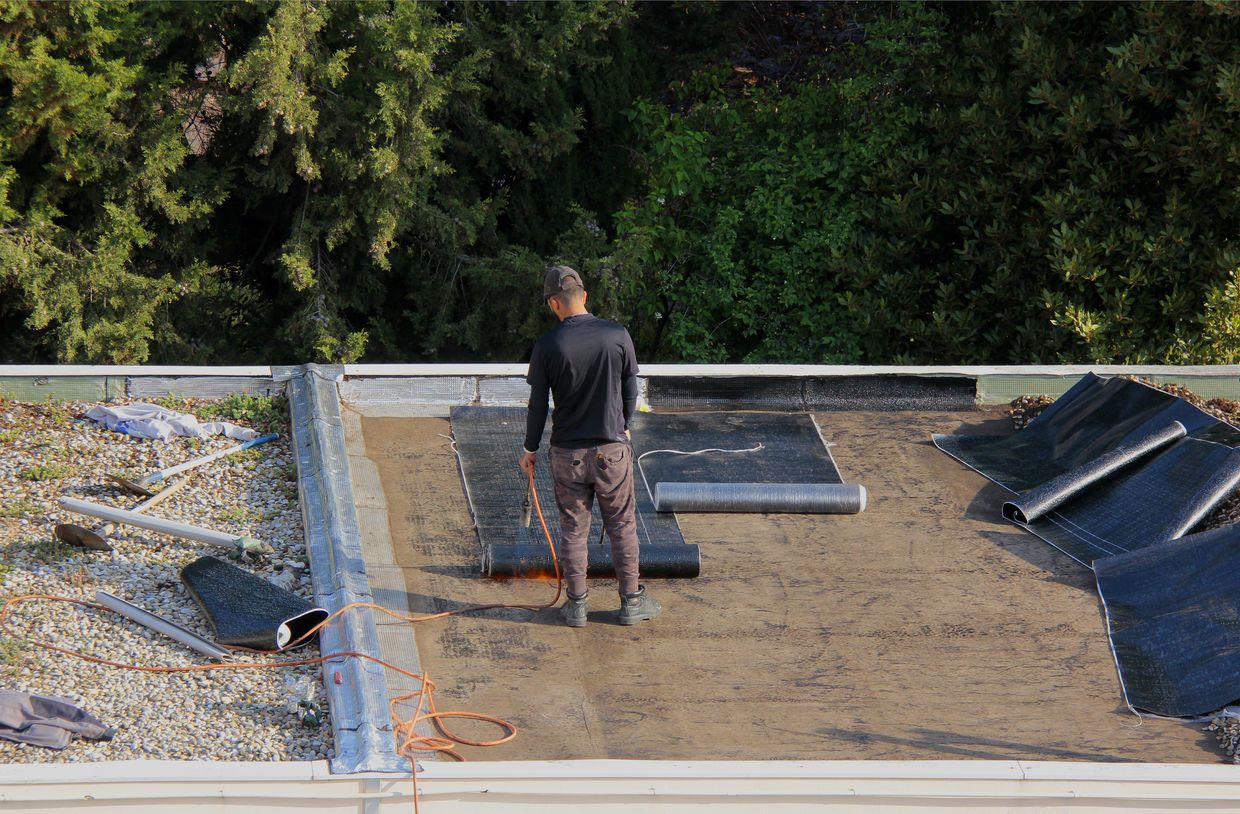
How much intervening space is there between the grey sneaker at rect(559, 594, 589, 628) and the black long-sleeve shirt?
0.71 m

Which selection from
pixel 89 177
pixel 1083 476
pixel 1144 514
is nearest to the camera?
pixel 1144 514

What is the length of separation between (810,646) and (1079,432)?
3.01 meters

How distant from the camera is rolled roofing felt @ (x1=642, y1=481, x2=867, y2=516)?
7.36 m

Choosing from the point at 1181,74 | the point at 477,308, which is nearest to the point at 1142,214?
the point at 1181,74

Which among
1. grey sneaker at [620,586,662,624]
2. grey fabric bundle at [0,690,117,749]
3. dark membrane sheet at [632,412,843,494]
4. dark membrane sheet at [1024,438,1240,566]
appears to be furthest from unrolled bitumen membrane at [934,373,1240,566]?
grey fabric bundle at [0,690,117,749]

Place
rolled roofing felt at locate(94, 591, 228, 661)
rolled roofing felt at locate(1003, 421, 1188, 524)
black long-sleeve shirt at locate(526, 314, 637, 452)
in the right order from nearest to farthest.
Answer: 1. rolled roofing felt at locate(94, 591, 228, 661)
2. black long-sleeve shirt at locate(526, 314, 637, 452)
3. rolled roofing felt at locate(1003, 421, 1188, 524)

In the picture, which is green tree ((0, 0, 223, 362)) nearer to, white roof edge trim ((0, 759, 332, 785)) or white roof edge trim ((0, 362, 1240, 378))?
white roof edge trim ((0, 362, 1240, 378))

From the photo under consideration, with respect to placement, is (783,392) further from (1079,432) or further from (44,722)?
(44,722)

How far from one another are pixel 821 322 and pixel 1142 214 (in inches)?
121

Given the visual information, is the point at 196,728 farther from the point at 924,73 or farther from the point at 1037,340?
the point at 924,73

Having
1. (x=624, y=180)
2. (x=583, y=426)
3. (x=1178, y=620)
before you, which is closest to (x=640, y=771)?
(x=583, y=426)

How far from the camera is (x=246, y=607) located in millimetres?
5965

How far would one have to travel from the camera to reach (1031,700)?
→ 226 inches

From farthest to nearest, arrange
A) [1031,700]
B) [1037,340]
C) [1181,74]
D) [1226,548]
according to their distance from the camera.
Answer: [1037,340]
[1181,74]
[1226,548]
[1031,700]
